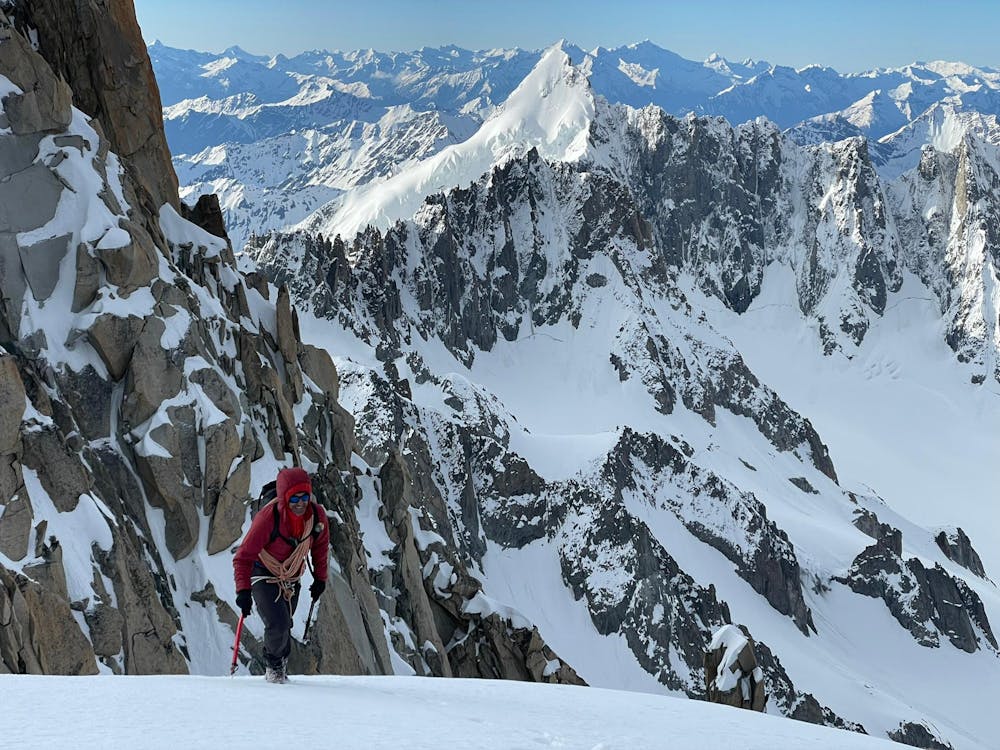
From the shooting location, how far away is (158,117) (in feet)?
130

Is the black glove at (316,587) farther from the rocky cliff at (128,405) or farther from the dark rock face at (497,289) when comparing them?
the dark rock face at (497,289)

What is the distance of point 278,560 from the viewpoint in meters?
12.5

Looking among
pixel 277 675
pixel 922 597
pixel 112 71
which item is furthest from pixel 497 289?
pixel 277 675

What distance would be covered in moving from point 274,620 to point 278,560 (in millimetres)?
771

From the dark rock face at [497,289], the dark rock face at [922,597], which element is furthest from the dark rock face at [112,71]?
the dark rock face at [922,597]

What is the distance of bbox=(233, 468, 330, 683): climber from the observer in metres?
12.2

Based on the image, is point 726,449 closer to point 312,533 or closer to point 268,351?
point 268,351

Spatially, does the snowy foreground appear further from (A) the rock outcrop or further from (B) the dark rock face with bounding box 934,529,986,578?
(B) the dark rock face with bounding box 934,529,986,578

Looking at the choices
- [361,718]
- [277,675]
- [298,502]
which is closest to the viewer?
[361,718]

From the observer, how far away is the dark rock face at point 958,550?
154 m

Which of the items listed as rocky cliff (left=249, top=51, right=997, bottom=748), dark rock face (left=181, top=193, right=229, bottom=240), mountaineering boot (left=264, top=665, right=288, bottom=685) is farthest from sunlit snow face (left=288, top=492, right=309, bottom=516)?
rocky cliff (left=249, top=51, right=997, bottom=748)

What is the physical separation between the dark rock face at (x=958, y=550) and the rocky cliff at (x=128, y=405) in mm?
134448

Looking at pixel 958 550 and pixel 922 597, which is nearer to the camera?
pixel 922 597

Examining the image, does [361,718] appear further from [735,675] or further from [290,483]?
[735,675]
